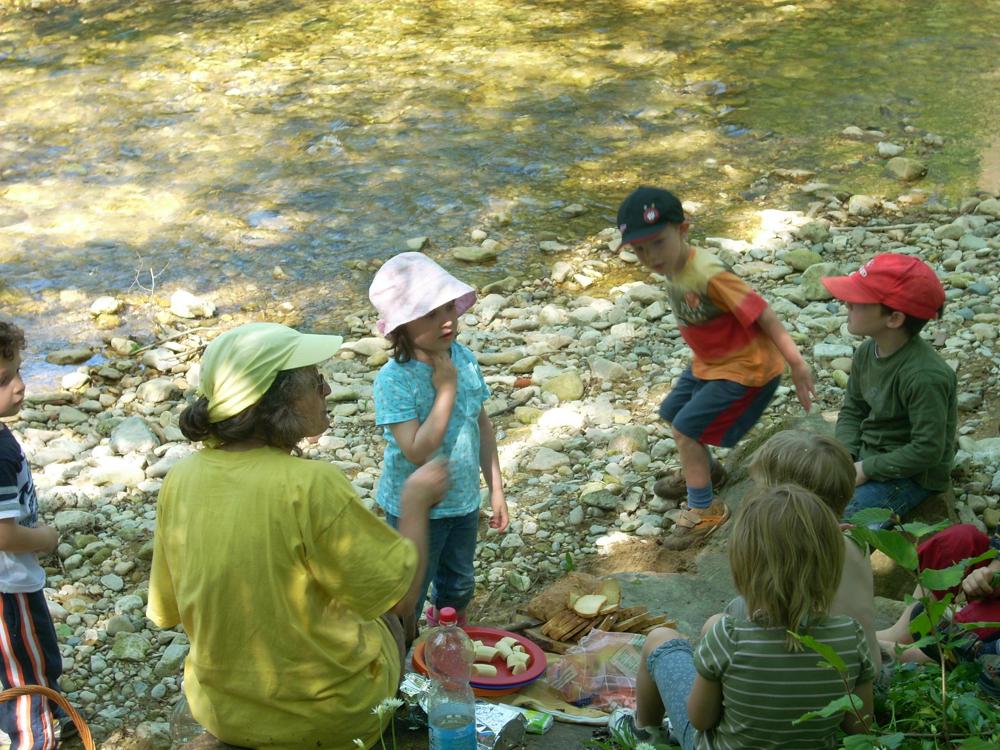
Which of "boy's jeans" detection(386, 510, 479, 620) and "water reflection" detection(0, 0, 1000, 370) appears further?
"water reflection" detection(0, 0, 1000, 370)

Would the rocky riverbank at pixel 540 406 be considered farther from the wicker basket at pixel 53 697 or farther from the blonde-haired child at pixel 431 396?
the blonde-haired child at pixel 431 396

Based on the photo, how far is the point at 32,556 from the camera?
13.0 feet

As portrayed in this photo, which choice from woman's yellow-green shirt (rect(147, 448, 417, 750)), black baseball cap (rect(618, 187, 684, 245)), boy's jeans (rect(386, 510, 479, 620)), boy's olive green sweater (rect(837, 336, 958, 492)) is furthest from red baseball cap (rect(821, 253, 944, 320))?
woman's yellow-green shirt (rect(147, 448, 417, 750))

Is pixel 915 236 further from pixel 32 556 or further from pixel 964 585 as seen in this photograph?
pixel 32 556

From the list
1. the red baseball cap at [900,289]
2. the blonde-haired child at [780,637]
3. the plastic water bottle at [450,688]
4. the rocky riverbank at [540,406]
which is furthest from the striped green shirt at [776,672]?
the rocky riverbank at [540,406]

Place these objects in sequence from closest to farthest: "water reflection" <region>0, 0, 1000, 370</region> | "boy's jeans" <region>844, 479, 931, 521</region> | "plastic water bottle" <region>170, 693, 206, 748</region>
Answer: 1. "plastic water bottle" <region>170, 693, 206, 748</region>
2. "boy's jeans" <region>844, 479, 931, 521</region>
3. "water reflection" <region>0, 0, 1000, 370</region>

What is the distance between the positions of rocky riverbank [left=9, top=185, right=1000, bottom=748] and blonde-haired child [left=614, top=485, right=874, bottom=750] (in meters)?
2.04

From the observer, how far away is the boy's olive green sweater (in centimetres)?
438

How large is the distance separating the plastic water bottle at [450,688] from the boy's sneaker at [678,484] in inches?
69.3

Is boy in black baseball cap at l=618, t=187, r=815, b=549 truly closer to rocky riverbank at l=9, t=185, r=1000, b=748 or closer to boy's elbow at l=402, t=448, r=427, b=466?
rocky riverbank at l=9, t=185, r=1000, b=748

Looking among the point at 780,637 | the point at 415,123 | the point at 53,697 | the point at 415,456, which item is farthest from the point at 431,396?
the point at 415,123

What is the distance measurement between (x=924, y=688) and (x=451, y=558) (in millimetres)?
1666

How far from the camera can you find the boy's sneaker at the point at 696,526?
5078 mm

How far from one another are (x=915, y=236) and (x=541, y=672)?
5.00m
